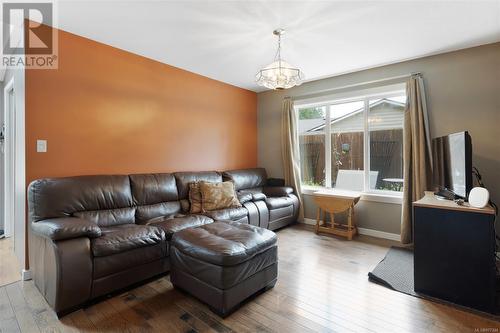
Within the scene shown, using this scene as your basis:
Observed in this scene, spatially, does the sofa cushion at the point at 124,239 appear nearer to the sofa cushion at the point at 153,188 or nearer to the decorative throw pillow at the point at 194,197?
the sofa cushion at the point at 153,188

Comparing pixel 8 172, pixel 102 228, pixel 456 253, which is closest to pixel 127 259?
pixel 102 228

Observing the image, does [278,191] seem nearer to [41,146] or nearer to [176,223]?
[176,223]

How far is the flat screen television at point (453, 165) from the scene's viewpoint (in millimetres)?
2111

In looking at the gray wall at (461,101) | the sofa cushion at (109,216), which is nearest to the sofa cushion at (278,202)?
the gray wall at (461,101)

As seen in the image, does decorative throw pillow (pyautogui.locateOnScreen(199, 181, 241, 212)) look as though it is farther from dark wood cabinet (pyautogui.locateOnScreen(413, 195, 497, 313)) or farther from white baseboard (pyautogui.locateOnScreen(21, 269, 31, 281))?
dark wood cabinet (pyautogui.locateOnScreen(413, 195, 497, 313))

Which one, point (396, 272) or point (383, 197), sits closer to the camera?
point (396, 272)

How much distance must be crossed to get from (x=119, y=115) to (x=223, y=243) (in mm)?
2071

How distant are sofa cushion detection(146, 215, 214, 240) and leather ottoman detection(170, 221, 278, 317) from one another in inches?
10.5

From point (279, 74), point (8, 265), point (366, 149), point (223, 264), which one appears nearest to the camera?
point (223, 264)

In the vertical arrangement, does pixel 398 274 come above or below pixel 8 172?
below

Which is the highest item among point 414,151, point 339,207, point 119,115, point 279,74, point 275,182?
point 279,74

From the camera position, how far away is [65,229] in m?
1.78

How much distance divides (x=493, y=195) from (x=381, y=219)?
123 centimetres

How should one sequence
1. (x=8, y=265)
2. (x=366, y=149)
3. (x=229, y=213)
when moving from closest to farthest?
1. (x=8, y=265)
2. (x=229, y=213)
3. (x=366, y=149)
